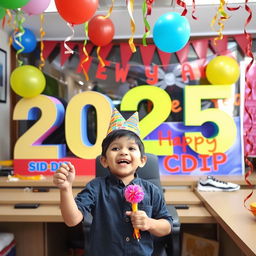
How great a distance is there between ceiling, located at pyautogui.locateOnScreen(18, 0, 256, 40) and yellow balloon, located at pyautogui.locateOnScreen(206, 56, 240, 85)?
37 cm

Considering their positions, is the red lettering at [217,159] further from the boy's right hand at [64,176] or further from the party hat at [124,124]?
the boy's right hand at [64,176]

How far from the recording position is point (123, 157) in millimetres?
1128

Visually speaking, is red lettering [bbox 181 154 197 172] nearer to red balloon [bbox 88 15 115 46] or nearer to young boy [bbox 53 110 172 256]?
red balloon [bbox 88 15 115 46]

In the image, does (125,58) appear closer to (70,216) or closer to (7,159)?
(7,159)

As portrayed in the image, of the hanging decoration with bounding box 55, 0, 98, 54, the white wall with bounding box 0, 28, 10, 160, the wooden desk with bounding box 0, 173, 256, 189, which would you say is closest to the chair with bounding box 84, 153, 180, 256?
the wooden desk with bounding box 0, 173, 256, 189

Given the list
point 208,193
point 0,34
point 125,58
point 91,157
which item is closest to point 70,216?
point 208,193

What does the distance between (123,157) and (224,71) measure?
65.5 inches

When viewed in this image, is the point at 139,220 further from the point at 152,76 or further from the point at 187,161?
the point at 152,76

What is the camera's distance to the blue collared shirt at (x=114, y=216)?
3.67 ft

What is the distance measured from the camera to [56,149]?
2580mm

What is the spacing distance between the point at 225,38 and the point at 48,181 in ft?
6.96

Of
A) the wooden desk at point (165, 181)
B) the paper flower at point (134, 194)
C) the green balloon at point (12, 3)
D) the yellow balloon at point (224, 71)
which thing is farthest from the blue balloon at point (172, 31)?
the paper flower at point (134, 194)

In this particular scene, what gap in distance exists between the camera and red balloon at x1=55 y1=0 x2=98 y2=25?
1611 mm

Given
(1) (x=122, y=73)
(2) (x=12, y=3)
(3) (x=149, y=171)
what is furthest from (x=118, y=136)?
(1) (x=122, y=73)
